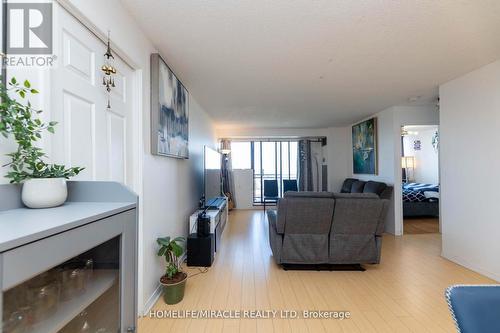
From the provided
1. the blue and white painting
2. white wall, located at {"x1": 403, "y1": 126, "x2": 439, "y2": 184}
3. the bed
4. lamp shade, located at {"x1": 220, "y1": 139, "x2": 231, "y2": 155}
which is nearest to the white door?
the blue and white painting

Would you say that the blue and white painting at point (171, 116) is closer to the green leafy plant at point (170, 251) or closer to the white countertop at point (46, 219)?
the green leafy plant at point (170, 251)

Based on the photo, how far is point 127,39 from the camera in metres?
1.69

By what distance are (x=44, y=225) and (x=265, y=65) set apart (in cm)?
239

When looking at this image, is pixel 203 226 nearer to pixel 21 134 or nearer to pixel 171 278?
pixel 171 278

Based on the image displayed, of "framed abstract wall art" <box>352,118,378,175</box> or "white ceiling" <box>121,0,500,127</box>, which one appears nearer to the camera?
"white ceiling" <box>121,0,500,127</box>

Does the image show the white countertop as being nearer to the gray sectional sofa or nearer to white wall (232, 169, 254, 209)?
the gray sectional sofa

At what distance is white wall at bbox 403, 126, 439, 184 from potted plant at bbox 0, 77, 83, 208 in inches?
338

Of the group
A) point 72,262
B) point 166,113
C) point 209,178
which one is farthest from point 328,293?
point 166,113

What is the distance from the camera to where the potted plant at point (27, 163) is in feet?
2.70

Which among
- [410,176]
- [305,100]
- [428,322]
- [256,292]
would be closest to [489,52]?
[305,100]

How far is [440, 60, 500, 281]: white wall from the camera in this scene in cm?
258

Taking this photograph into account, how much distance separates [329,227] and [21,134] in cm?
270

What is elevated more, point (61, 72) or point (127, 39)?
point (127, 39)

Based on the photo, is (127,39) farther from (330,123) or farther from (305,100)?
(330,123)
